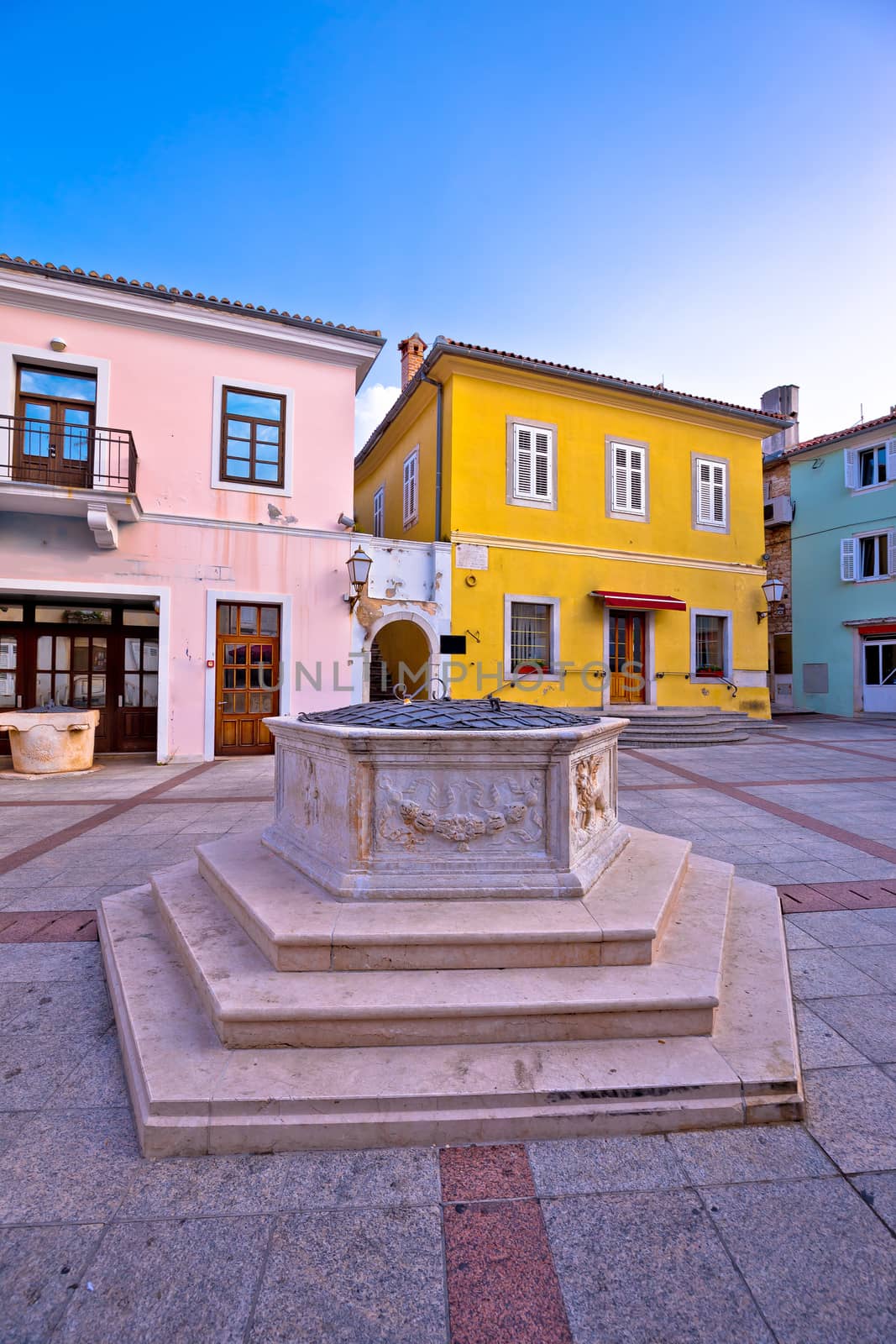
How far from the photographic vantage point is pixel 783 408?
861 inches

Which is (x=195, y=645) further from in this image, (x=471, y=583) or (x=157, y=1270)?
(x=157, y=1270)

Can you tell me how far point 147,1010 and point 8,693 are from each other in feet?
33.5

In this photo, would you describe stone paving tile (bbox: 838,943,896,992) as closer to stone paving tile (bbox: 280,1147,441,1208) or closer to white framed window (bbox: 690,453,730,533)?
stone paving tile (bbox: 280,1147,441,1208)

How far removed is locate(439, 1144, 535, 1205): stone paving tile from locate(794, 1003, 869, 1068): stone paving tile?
1.21 metres

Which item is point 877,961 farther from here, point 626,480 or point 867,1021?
point 626,480

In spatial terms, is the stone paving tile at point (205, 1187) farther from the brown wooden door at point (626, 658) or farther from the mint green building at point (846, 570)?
the mint green building at point (846, 570)

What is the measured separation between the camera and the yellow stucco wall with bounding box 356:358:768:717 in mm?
12539

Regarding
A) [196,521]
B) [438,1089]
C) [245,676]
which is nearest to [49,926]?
[438,1089]

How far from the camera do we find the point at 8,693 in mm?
10469

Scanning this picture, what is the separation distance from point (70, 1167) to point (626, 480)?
47.7 feet

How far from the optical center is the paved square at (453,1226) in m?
1.43

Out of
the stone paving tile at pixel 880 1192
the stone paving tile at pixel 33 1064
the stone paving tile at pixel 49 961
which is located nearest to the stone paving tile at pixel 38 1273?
the stone paving tile at pixel 33 1064

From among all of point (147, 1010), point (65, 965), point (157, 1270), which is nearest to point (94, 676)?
point (65, 965)

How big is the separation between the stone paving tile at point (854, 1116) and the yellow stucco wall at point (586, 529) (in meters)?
10.3
